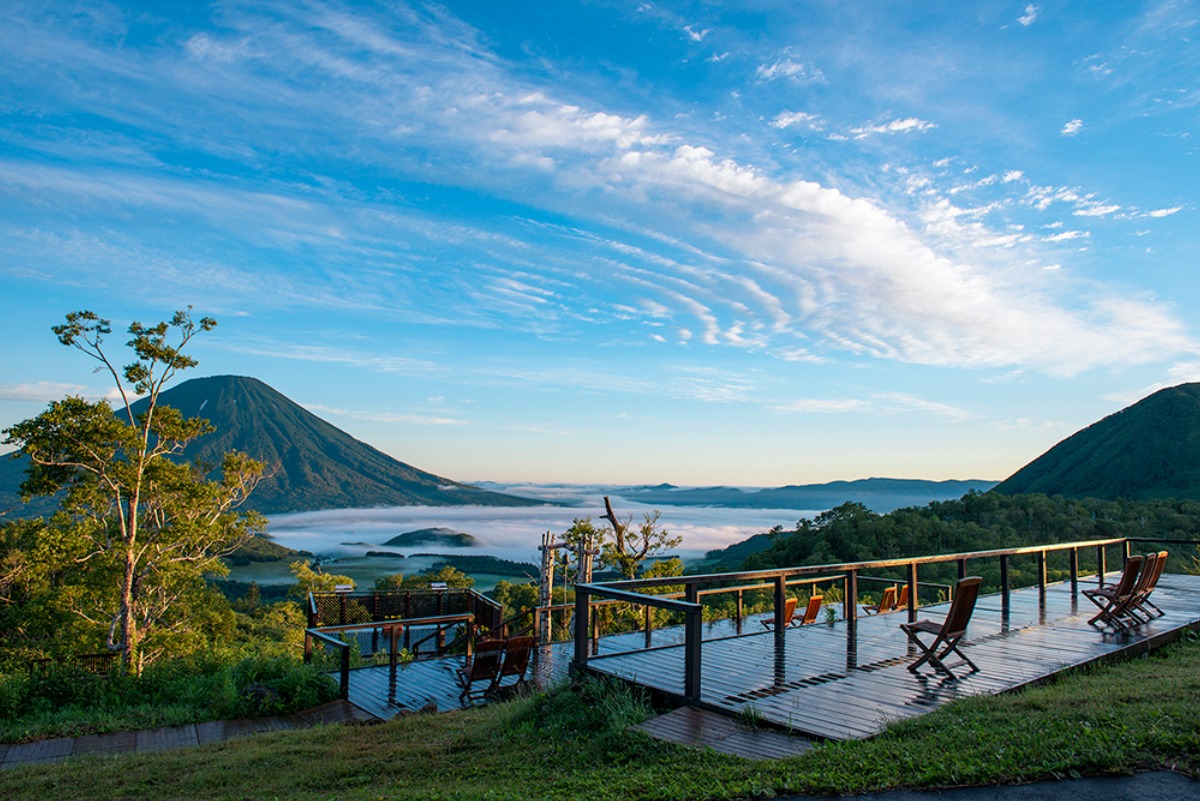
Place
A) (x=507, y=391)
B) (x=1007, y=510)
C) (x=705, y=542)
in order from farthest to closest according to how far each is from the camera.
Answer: (x=507, y=391) < (x=705, y=542) < (x=1007, y=510)

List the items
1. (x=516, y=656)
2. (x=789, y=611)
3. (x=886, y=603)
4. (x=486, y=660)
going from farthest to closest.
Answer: (x=886, y=603) → (x=789, y=611) → (x=516, y=656) → (x=486, y=660)

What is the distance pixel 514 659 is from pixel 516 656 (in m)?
0.05

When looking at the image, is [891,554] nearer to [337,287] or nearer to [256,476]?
[256,476]

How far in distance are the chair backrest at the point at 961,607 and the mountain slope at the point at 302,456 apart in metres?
136

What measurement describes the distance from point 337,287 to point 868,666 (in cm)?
3064

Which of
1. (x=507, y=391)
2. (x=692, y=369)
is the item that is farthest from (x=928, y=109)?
(x=507, y=391)

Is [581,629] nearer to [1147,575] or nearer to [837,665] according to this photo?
[837,665]

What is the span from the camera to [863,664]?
6.98 metres

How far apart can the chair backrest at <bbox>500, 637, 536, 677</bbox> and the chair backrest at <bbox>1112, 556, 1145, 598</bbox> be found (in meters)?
7.20

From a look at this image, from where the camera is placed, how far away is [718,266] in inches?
819

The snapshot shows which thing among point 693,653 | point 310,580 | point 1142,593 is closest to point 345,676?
point 693,653

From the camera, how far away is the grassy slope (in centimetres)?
380

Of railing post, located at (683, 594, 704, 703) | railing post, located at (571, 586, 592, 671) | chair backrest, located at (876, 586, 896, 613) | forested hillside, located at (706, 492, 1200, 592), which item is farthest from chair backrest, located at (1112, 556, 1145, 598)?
forested hillside, located at (706, 492, 1200, 592)

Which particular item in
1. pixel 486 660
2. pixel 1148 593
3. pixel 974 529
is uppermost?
pixel 1148 593
